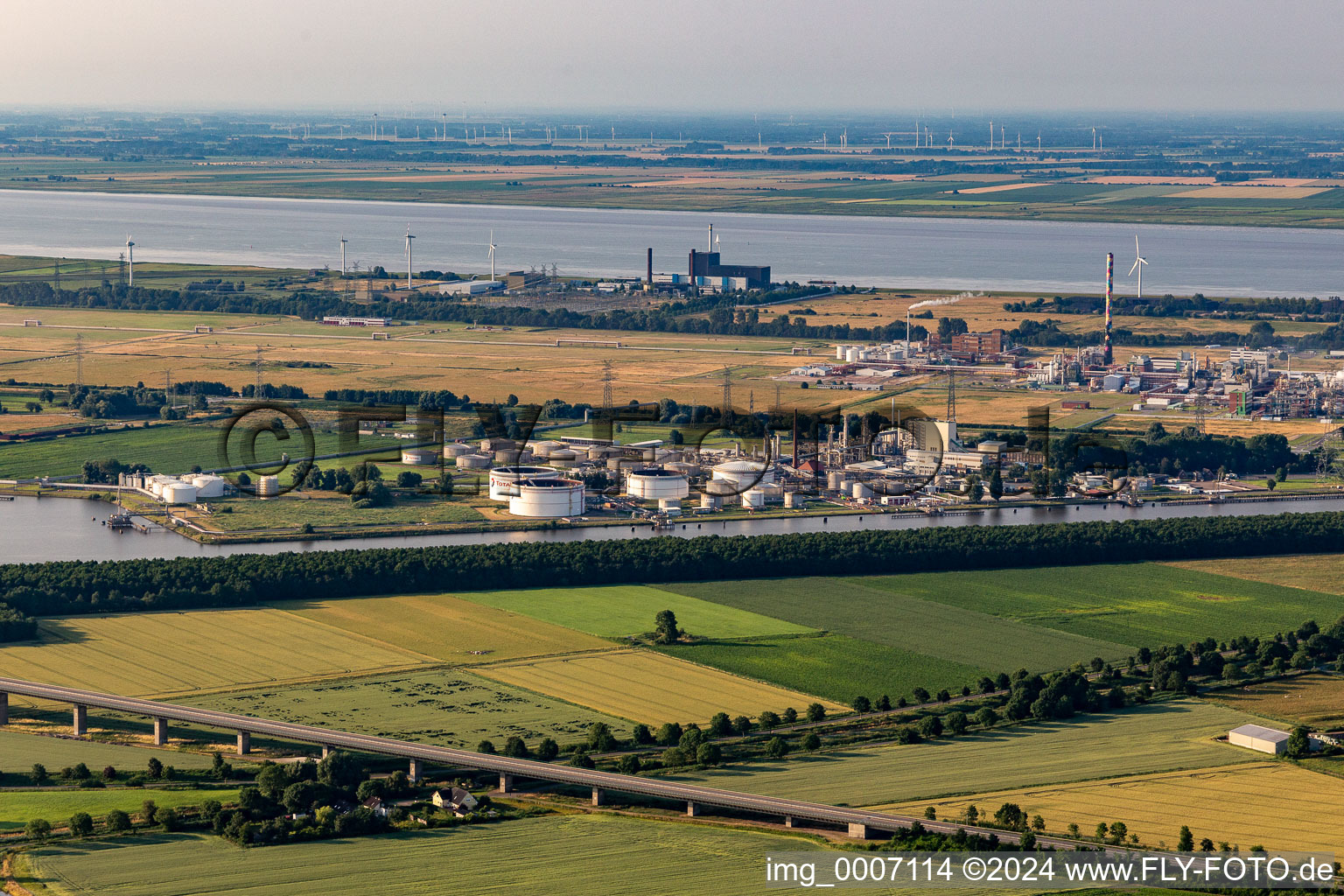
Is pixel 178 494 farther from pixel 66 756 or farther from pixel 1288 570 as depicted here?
pixel 1288 570

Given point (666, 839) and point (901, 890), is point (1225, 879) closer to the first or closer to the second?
point (901, 890)

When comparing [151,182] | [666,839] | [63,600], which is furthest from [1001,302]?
[151,182]

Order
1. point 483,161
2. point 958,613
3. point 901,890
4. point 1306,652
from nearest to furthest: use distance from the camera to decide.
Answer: point 901,890 < point 1306,652 < point 958,613 < point 483,161

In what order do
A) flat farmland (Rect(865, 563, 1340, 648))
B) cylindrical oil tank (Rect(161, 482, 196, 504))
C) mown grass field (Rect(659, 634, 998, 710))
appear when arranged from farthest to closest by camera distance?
cylindrical oil tank (Rect(161, 482, 196, 504)), flat farmland (Rect(865, 563, 1340, 648)), mown grass field (Rect(659, 634, 998, 710))

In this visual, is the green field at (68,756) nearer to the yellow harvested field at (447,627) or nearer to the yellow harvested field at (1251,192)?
the yellow harvested field at (447,627)

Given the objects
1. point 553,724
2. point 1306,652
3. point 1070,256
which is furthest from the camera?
point 1070,256

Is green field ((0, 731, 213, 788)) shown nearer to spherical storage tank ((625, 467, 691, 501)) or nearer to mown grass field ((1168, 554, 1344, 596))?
spherical storage tank ((625, 467, 691, 501))

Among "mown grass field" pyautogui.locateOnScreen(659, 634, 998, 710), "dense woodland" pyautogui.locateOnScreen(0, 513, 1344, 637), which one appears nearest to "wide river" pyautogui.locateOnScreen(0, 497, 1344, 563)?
"dense woodland" pyautogui.locateOnScreen(0, 513, 1344, 637)
